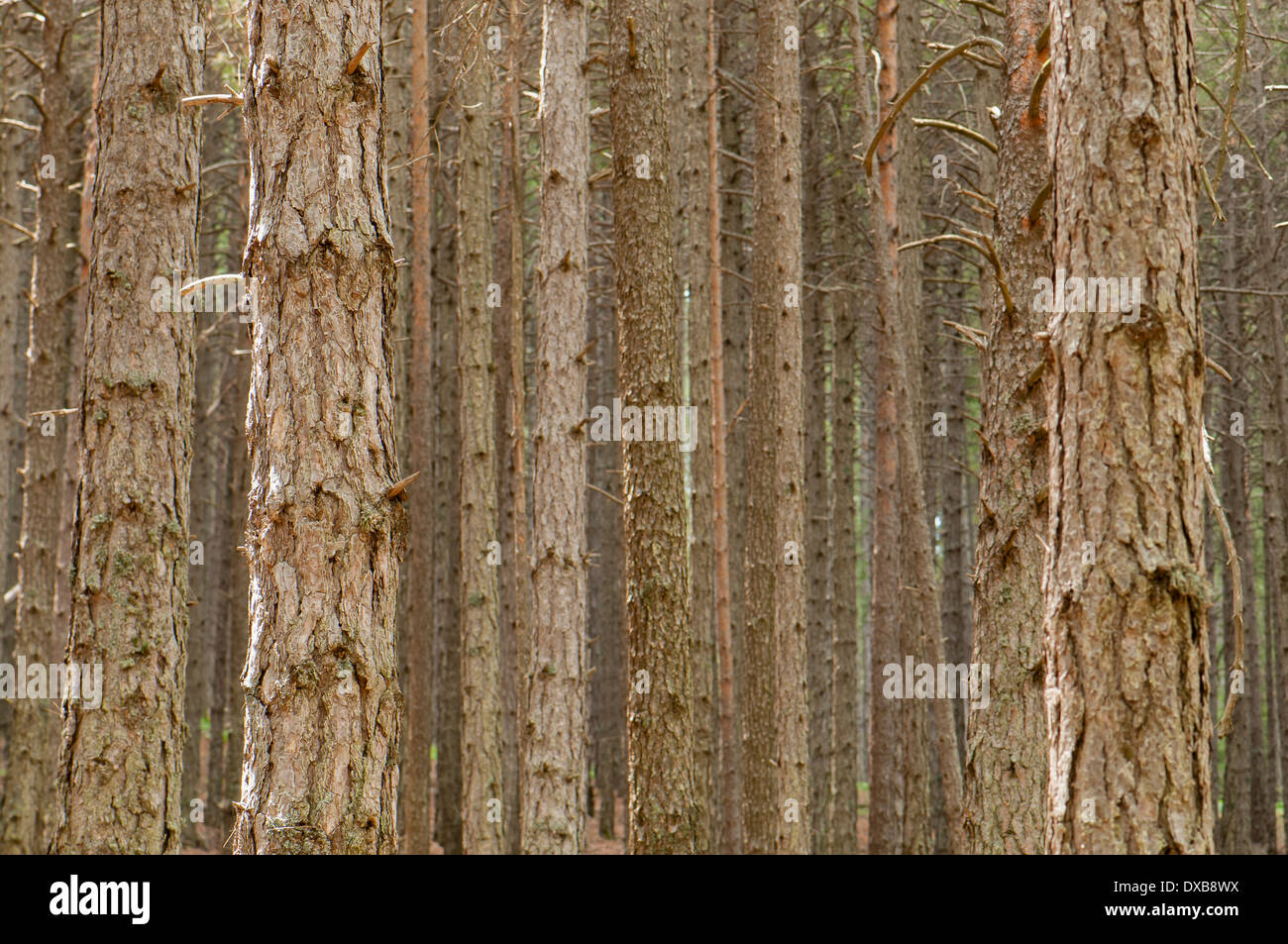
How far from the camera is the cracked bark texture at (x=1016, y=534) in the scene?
4.57m

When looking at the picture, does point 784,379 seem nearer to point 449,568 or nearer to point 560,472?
point 560,472

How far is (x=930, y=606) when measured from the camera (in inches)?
392

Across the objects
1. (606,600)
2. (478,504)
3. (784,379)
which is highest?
(784,379)

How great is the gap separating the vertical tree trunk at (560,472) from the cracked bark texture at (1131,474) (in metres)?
4.19

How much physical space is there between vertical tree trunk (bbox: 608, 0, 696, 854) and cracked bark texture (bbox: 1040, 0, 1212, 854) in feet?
11.3

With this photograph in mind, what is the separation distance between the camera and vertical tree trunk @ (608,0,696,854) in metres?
6.30

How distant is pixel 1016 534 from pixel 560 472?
10.4 ft

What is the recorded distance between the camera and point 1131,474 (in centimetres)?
290

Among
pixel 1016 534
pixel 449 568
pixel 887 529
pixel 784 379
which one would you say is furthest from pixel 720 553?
pixel 1016 534

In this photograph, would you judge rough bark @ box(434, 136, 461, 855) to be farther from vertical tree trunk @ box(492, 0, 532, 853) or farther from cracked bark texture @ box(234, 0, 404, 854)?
cracked bark texture @ box(234, 0, 404, 854)

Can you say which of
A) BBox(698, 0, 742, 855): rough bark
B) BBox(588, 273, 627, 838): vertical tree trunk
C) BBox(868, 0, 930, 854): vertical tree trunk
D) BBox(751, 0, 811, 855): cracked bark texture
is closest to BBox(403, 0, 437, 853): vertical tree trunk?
BBox(698, 0, 742, 855): rough bark

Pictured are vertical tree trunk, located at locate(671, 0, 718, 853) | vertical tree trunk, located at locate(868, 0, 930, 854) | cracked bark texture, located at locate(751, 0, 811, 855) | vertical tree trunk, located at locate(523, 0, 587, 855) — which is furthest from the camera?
vertical tree trunk, located at locate(868, 0, 930, 854)

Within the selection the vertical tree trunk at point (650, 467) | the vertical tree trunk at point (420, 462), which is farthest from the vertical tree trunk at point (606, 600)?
the vertical tree trunk at point (650, 467)

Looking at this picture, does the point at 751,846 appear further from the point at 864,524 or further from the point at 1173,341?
the point at 864,524
